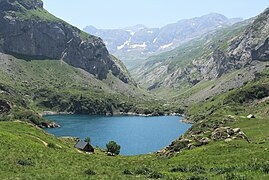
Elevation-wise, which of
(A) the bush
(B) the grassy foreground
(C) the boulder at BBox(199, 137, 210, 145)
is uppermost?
(B) the grassy foreground

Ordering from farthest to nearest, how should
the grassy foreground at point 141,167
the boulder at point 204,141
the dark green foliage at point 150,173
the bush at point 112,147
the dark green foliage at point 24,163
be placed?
1. the bush at point 112,147
2. the boulder at point 204,141
3. the dark green foliage at point 24,163
4. the dark green foliage at point 150,173
5. the grassy foreground at point 141,167

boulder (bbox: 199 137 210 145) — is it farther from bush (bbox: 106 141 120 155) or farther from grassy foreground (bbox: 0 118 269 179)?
bush (bbox: 106 141 120 155)

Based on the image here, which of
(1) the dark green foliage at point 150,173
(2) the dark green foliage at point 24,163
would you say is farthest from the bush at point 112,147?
(1) the dark green foliage at point 150,173

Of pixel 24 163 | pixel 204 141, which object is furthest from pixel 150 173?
pixel 204 141

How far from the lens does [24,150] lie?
5822cm

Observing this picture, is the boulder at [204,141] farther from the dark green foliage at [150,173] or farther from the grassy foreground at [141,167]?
the dark green foliage at [150,173]

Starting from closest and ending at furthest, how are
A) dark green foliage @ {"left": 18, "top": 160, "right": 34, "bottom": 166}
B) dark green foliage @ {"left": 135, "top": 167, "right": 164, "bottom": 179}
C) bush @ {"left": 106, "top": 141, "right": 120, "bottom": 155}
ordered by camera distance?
dark green foliage @ {"left": 135, "top": 167, "right": 164, "bottom": 179} < dark green foliage @ {"left": 18, "top": 160, "right": 34, "bottom": 166} < bush @ {"left": 106, "top": 141, "right": 120, "bottom": 155}

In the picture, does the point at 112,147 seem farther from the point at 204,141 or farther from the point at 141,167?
the point at 141,167

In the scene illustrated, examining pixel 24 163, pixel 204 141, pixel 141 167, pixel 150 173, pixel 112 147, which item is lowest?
pixel 112 147

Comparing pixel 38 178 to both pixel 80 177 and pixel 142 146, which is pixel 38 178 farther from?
pixel 142 146

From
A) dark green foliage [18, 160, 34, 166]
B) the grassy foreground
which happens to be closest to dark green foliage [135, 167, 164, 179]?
the grassy foreground

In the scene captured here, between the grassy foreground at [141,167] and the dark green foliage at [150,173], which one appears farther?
the dark green foliage at [150,173]

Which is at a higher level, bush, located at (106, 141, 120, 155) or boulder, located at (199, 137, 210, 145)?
boulder, located at (199, 137, 210, 145)

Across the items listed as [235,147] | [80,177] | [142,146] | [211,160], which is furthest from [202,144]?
[142,146]
